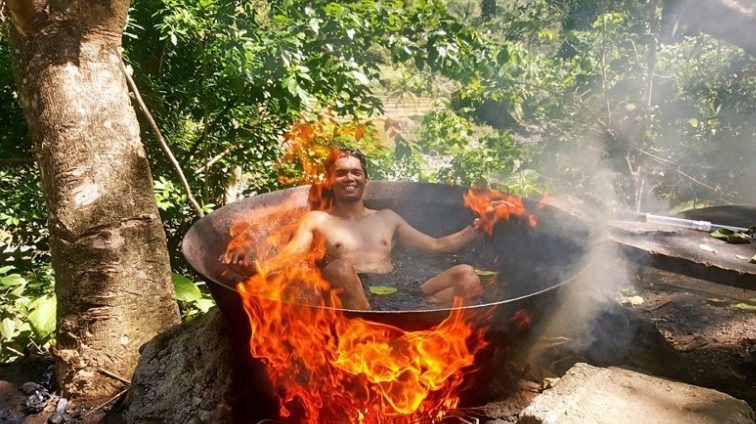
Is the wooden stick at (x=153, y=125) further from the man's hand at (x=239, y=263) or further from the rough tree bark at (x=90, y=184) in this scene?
the man's hand at (x=239, y=263)

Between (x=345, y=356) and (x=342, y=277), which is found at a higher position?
(x=342, y=277)

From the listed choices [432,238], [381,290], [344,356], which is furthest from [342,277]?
[432,238]

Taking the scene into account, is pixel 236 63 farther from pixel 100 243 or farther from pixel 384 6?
pixel 100 243

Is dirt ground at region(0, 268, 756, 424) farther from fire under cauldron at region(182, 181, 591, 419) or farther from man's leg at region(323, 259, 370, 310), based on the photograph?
man's leg at region(323, 259, 370, 310)

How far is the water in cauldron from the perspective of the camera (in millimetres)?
3586

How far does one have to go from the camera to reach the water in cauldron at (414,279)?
359 centimetres

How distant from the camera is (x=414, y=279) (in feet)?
13.4

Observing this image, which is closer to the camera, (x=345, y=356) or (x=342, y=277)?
(x=345, y=356)

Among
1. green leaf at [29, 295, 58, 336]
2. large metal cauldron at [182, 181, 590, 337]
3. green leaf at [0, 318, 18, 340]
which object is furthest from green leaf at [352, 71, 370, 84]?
green leaf at [0, 318, 18, 340]

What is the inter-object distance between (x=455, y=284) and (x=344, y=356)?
1.07m

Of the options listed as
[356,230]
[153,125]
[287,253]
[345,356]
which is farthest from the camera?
[356,230]

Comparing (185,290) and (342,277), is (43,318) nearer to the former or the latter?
(185,290)

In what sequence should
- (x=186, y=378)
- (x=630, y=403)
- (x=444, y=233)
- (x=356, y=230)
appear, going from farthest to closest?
1. (x=444, y=233)
2. (x=356, y=230)
3. (x=186, y=378)
4. (x=630, y=403)

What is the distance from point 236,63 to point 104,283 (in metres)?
2.15
